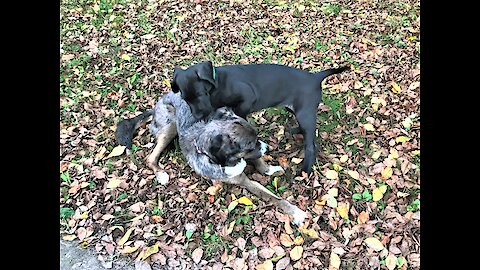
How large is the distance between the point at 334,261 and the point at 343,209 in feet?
2.17

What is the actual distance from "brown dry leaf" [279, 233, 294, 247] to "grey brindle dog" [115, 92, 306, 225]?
200mm

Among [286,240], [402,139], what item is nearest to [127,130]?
[286,240]

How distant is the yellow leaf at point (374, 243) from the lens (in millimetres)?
4387

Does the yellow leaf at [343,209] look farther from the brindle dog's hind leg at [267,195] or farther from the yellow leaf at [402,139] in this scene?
the yellow leaf at [402,139]

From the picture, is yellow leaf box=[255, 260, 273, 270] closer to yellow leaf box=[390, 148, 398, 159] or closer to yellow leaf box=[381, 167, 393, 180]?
yellow leaf box=[381, 167, 393, 180]

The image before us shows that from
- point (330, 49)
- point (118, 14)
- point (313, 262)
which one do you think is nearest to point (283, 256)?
point (313, 262)

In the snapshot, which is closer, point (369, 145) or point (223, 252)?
point (223, 252)

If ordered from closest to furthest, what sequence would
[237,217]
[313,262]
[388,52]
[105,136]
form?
[313,262] → [237,217] → [105,136] → [388,52]

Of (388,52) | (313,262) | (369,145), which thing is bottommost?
(313,262)

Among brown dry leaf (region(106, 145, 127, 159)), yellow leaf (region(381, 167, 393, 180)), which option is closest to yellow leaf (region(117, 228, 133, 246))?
brown dry leaf (region(106, 145, 127, 159))

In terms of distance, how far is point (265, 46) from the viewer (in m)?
7.82

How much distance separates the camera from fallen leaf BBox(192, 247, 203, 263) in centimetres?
447
